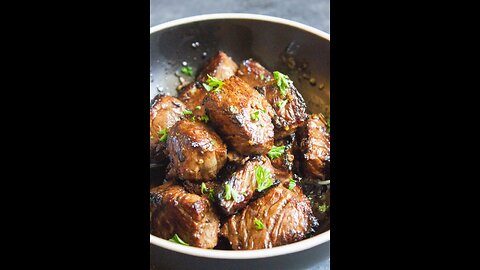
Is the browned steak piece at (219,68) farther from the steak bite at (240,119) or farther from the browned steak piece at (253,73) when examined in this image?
the steak bite at (240,119)


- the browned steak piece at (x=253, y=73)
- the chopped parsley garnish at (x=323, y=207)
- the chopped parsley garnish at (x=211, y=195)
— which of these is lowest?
the chopped parsley garnish at (x=323, y=207)

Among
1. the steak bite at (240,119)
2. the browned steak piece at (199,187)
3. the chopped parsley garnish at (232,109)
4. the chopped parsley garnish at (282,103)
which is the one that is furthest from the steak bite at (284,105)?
the browned steak piece at (199,187)

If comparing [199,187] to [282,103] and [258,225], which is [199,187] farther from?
[282,103]

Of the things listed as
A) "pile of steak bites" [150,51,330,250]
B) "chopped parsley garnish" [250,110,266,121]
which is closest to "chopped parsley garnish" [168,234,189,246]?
"pile of steak bites" [150,51,330,250]

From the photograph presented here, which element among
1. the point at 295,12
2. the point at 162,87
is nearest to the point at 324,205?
the point at 162,87

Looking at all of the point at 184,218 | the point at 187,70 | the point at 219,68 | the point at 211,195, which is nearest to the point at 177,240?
the point at 184,218
